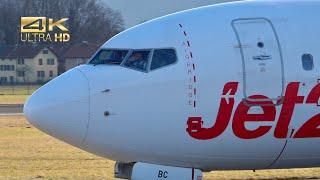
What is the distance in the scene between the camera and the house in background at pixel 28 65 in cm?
13075

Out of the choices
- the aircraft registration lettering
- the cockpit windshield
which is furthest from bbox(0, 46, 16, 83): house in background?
the aircraft registration lettering

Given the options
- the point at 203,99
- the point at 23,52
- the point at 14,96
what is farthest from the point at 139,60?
the point at 23,52

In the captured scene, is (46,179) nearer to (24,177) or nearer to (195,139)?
(24,177)

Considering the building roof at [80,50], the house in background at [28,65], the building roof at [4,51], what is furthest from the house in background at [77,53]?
the building roof at [4,51]

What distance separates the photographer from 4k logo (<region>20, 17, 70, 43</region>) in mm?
134750

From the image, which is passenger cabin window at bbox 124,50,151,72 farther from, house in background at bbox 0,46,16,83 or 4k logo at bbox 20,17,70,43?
4k logo at bbox 20,17,70,43

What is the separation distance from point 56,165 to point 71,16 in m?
128

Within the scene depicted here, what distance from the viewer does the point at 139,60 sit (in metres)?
10.3

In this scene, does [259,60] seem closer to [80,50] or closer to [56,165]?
[56,165]

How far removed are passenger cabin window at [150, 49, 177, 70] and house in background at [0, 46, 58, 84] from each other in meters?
120

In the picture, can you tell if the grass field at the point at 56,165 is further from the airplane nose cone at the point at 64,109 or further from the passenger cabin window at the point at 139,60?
the airplane nose cone at the point at 64,109

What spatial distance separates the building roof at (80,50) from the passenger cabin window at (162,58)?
382 feet

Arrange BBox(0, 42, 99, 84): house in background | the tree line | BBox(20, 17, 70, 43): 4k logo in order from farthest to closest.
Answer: the tree line → BBox(20, 17, 70, 43): 4k logo → BBox(0, 42, 99, 84): house in background

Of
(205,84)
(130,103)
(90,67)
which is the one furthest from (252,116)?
(90,67)
